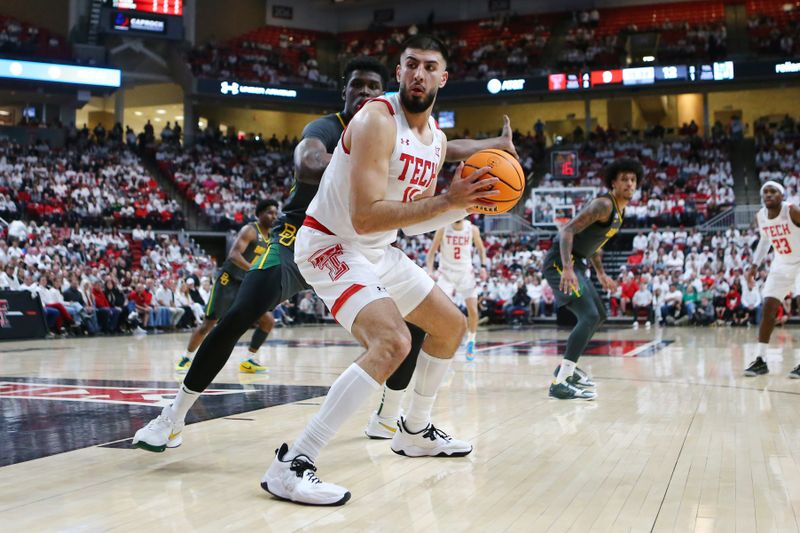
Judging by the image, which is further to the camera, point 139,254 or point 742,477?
point 139,254

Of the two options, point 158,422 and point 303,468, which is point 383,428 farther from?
point 303,468

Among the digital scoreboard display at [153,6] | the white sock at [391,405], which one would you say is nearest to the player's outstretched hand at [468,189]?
the white sock at [391,405]

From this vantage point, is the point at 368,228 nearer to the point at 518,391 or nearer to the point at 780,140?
the point at 518,391

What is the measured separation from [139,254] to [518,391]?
1776cm

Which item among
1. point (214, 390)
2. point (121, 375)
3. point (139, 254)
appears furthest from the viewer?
point (139, 254)

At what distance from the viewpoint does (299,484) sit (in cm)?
326

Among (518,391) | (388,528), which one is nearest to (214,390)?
(518,391)

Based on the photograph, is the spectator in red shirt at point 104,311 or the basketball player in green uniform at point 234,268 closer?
the basketball player in green uniform at point 234,268

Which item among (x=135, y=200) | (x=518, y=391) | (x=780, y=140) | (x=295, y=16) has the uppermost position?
(x=295, y=16)

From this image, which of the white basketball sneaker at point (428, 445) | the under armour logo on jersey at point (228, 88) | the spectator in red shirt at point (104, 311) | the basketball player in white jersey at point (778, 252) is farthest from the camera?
the under armour logo on jersey at point (228, 88)

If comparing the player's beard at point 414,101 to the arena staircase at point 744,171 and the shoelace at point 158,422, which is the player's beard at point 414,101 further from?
the arena staircase at point 744,171

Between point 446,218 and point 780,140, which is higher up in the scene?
point 780,140

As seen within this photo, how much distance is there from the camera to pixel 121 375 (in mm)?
8320

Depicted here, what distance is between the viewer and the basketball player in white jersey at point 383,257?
341 centimetres
